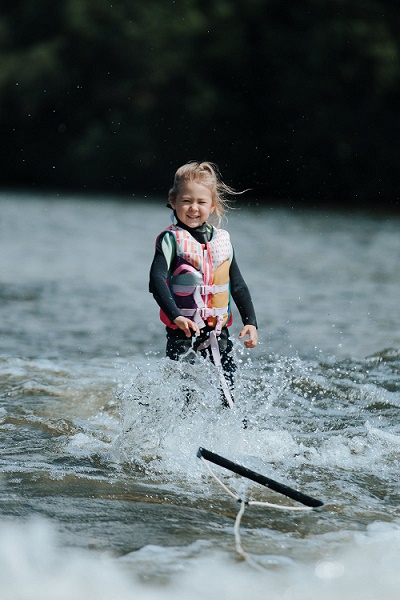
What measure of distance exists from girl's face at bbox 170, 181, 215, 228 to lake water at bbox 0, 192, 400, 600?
2.63 ft

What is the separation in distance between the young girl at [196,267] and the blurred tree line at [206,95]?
86.6ft

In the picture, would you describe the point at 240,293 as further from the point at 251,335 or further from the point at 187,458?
the point at 187,458

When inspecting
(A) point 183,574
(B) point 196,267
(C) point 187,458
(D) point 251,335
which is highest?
(B) point 196,267

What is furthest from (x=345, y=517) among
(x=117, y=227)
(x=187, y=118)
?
(x=187, y=118)

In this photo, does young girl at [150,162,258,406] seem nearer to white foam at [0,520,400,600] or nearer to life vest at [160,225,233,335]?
life vest at [160,225,233,335]

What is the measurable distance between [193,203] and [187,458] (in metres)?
1.37

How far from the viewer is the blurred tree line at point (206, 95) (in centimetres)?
3469

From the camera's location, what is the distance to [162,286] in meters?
5.07

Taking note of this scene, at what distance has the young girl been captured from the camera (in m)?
5.17

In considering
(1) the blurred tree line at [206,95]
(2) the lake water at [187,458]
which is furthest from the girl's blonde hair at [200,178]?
(1) the blurred tree line at [206,95]

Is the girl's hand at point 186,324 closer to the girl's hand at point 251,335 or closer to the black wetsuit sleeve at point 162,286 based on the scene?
the black wetsuit sleeve at point 162,286

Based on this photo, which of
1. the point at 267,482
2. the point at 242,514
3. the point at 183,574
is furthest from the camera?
the point at 242,514

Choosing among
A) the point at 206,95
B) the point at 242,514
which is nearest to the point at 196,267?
the point at 242,514

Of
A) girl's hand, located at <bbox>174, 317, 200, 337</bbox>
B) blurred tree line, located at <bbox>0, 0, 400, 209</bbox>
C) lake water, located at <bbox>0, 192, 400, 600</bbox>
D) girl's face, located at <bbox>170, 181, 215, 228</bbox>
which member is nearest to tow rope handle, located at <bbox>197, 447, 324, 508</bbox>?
lake water, located at <bbox>0, 192, 400, 600</bbox>
